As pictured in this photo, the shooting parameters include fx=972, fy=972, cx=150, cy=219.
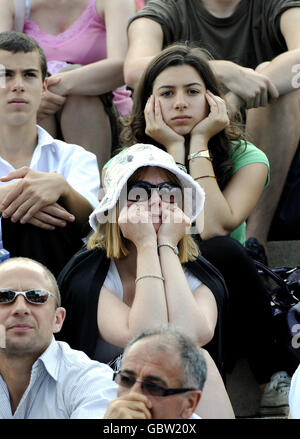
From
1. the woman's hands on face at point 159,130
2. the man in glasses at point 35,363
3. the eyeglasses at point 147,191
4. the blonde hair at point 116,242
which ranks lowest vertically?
the man in glasses at point 35,363

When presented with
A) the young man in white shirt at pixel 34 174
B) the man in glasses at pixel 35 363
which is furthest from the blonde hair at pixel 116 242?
the man in glasses at pixel 35 363

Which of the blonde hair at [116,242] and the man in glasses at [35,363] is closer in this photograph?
the man in glasses at [35,363]

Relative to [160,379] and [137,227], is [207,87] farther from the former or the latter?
[160,379]

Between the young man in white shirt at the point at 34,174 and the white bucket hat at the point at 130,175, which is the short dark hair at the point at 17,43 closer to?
the young man in white shirt at the point at 34,174

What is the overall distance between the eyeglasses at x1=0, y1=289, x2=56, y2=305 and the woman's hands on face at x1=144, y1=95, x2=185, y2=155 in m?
1.22

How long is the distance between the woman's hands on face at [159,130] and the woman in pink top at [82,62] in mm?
542

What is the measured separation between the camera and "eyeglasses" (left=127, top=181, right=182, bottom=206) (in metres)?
3.30

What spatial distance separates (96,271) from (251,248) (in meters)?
1.09

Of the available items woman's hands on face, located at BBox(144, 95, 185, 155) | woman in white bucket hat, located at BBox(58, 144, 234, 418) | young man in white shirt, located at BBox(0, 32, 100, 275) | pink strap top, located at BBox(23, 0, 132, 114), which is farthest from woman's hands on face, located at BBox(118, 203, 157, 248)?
pink strap top, located at BBox(23, 0, 132, 114)

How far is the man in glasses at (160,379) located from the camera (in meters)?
2.28

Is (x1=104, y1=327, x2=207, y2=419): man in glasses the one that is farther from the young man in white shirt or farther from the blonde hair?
the young man in white shirt

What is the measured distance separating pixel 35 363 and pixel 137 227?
24.5 inches

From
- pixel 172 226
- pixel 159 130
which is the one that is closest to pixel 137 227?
pixel 172 226

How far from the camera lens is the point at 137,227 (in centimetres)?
321
